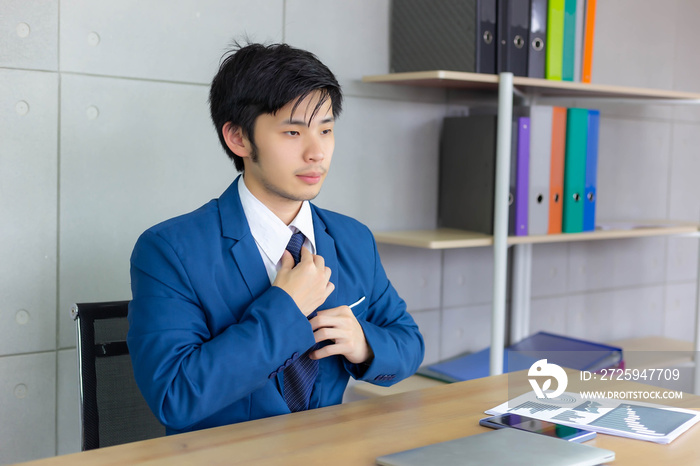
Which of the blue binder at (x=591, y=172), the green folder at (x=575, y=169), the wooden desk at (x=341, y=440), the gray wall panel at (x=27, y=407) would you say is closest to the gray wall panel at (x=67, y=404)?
the gray wall panel at (x=27, y=407)

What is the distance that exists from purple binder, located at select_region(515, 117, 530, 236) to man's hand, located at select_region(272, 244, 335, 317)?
1.22 metres

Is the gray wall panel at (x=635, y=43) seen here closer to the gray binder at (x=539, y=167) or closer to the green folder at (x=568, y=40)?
the green folder at (x=568, y=40)

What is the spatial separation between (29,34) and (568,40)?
1709 millimetres

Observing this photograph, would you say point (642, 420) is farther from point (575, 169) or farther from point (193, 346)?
point (575, 169)

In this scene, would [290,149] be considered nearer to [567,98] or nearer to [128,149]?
[128,149]

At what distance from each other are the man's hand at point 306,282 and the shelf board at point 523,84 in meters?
1.02

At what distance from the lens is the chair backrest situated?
1.44 m

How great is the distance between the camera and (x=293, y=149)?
135 cm

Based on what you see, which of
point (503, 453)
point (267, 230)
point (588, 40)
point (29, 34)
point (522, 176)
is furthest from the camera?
point (588, 40)

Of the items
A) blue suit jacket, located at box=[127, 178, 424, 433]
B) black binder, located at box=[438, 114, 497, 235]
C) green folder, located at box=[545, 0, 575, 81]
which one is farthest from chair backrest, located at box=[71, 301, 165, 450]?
green folder, located at box=[545, 0, 575, 81]

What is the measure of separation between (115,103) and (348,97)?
2.54 feet

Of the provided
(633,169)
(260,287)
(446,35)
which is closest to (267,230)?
(260,287)

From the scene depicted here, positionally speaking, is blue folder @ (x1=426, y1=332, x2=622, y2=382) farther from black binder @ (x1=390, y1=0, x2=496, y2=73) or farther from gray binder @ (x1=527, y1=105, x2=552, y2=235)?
black binder @ (x1=390, y1=0, x2=496, y2=73)

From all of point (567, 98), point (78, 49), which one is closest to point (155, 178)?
point (78, 49)
